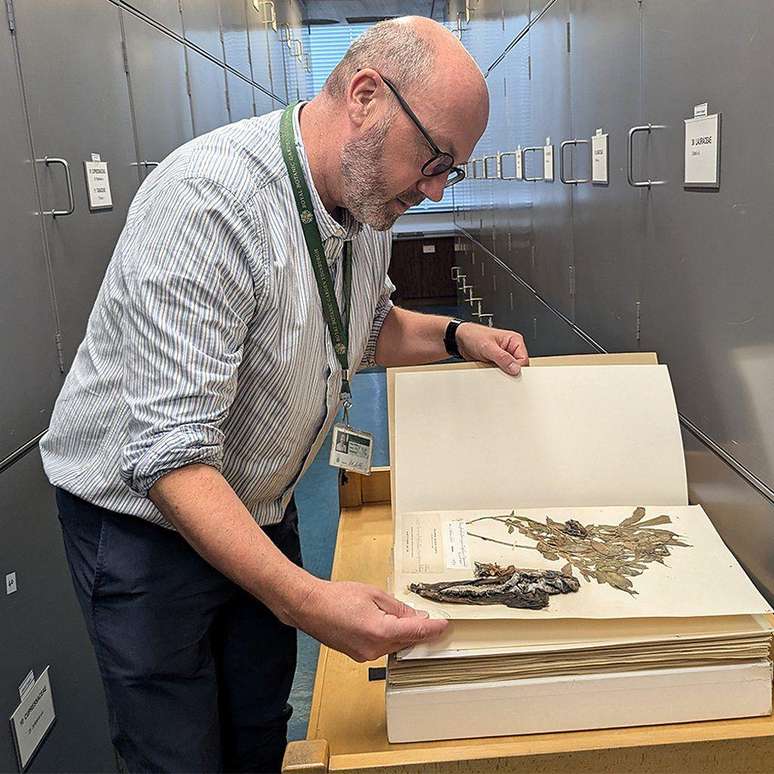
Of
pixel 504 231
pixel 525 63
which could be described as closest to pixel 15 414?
pixel 525 63

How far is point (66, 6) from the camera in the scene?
87.2 inches

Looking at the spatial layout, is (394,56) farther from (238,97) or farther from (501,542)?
(238,97)

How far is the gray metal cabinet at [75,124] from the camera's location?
199 cm

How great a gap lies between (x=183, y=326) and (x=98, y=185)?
1723mm

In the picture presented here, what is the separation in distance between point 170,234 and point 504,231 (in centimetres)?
370

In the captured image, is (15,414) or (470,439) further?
(15,414)

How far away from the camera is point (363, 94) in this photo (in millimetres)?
1012

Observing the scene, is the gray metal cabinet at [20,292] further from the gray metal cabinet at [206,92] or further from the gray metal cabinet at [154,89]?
the gray metal cabinet at [206,92]

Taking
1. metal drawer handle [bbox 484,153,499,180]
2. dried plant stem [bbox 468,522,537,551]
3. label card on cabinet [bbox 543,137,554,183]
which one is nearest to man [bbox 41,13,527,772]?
dried plant stem [bbox 468,522,537,551]

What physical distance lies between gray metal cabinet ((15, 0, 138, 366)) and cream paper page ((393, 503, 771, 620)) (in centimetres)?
136

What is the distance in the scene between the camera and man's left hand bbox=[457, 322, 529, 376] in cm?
→ 125

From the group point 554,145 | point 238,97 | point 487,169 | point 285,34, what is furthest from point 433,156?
point 285,34

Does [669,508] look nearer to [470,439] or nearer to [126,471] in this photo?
[470,439]

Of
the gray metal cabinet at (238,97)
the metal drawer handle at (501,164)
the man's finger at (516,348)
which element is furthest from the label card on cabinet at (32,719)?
the gray metal cabinet at (238,97)
